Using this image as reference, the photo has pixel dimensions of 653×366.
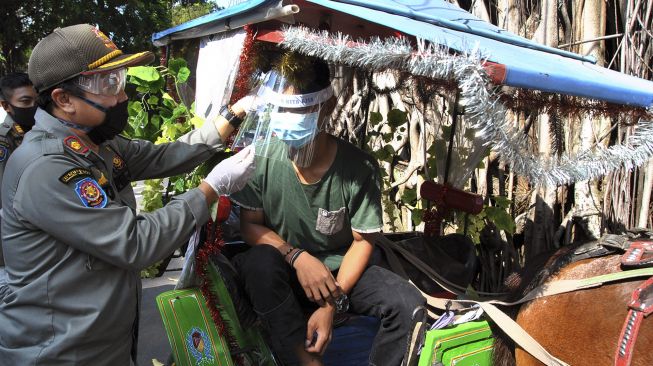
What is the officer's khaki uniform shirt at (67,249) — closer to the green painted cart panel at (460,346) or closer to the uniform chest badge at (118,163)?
the uniform chest badge at (118,163)

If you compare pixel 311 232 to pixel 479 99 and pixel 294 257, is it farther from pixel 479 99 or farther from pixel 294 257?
pixel 479 99

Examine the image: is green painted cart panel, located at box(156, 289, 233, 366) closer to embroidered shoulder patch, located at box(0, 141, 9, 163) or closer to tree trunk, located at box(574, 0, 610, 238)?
embroidered shoulder patch, located at box(0, 141, 9, 163)

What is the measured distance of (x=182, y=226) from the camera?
175 cm

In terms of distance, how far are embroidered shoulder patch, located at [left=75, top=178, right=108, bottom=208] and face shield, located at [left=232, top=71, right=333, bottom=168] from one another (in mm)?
716

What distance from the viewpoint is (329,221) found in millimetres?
2428

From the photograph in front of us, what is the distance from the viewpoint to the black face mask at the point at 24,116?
310cm

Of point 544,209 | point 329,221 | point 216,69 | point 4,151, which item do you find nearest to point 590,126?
point 544,209

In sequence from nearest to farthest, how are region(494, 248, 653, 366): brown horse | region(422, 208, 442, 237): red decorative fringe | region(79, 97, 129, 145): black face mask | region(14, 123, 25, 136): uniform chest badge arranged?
1. region(79, 97, 129, 145): black face mask
2. region(494, 248, 653, 366): brown horse
3. region(14, 123, 25, 136): uniform chest badge
4. region(422, 208, 442, 237): red decorative fringe

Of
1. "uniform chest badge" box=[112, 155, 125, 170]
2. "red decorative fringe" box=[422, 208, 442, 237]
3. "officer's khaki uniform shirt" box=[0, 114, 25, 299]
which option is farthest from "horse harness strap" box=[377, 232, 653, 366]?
"officer's khaki uniform shirt" box=[0, 114, 25, 299]

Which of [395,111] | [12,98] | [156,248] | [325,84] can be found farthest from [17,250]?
[395,111]

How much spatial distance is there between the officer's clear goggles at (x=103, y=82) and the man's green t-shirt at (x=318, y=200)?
2.43 feet

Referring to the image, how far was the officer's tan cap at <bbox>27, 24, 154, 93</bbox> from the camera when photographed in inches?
66.2

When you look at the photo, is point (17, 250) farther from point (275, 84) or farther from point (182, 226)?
point (275, 84)

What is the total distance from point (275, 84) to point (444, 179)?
129cm
